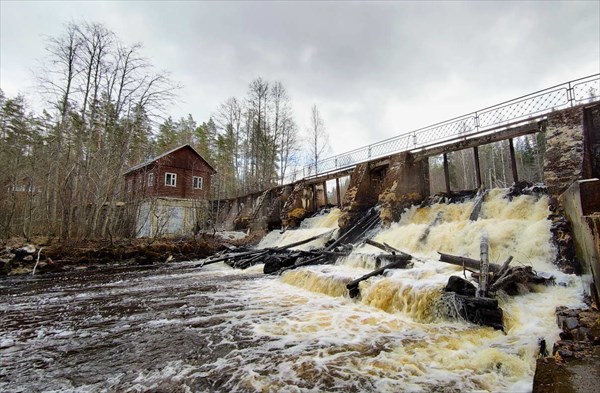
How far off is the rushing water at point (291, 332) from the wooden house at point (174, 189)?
18119mm

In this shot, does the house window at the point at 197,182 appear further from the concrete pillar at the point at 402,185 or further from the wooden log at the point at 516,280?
the wooden log at the point at 516,280

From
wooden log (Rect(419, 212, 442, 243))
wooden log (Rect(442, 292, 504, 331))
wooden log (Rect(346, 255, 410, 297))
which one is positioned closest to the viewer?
wooden log (Rect(442, 292, 504, 331))

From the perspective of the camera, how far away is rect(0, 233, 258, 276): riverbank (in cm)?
1276

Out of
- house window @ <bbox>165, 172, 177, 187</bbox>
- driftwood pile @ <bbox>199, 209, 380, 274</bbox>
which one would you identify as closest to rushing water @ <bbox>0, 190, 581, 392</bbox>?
driftwood pile @ <bbox>199, 209, 380, 274</bbox>

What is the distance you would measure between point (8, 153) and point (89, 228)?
9858mm

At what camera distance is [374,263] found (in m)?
9.11

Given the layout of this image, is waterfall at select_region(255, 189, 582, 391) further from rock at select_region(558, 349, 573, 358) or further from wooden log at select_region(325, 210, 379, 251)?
wooden log at select_region(325, 210, 379, 251)

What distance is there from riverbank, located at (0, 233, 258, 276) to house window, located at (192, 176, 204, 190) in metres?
11.8

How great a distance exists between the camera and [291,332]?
17.2 ft

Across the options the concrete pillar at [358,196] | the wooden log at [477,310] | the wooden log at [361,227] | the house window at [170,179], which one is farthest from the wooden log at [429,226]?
the house window at [170,179]

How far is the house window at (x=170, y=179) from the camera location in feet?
95.3

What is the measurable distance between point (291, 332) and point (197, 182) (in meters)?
28.3

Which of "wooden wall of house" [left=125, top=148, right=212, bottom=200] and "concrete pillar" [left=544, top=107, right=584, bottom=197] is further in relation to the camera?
"wooden wall of house" [left=125, top=148, right=212, bottom=200]

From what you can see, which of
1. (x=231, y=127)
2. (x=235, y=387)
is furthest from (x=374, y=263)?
Answer: (x=231, y=127)
